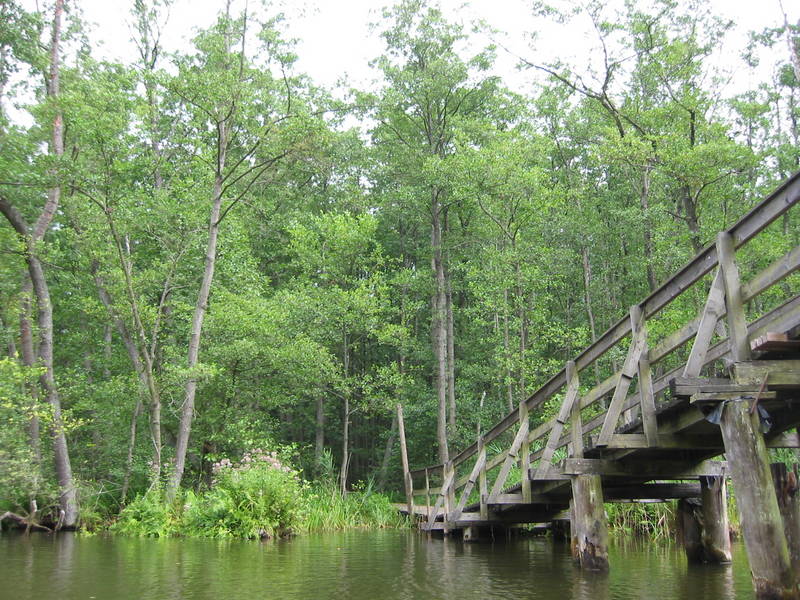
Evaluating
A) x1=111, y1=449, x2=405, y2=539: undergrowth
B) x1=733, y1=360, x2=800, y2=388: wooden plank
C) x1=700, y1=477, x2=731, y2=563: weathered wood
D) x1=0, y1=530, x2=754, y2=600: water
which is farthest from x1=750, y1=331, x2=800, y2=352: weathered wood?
x1=111, y1=449, x2=405, y2=539: undergrowth

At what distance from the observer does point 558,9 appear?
23.6 m

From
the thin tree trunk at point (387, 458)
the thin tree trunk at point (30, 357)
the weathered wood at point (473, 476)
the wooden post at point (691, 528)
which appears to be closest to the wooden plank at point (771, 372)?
the wooden post at point (691, 528)

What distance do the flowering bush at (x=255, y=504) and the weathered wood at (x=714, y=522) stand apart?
28.5 feet

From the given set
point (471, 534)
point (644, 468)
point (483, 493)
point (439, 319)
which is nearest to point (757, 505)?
point (644, 468)

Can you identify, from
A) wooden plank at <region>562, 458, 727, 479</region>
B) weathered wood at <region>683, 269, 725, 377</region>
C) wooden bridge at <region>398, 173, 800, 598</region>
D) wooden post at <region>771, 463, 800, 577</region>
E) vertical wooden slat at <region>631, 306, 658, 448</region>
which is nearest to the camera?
wooden bridge at <region>398, 173, 800, 598</region>

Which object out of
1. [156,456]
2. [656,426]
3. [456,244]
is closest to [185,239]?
[156,456]

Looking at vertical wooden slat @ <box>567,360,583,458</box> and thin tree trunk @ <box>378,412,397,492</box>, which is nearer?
vertical wooden slat @ <box>567,360,583,458</box>

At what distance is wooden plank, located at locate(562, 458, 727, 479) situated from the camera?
29.9ft

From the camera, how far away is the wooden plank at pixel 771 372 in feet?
20.2

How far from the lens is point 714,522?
34.5ft

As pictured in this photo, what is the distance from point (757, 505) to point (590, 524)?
3307 millimetres

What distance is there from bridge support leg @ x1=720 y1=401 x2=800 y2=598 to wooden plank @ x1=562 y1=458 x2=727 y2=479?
2868 millimetres

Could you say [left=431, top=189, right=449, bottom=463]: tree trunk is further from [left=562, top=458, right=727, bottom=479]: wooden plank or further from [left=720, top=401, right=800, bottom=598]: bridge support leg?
[left=720, top=401, right=800, bottom=598]: bridge support leg

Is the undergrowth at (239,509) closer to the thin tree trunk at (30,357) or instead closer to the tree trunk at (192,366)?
the tree trunk at (192,366)
